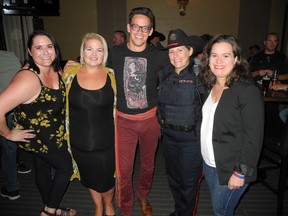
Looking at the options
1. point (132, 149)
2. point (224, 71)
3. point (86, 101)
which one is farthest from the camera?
point (132, 149)

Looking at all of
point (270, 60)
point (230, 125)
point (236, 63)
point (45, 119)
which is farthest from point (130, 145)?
point (270, 60)

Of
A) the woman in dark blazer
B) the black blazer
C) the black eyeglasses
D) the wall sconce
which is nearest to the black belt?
the woman in dark blazer

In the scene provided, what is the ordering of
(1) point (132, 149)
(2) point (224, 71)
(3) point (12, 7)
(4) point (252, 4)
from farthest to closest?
(4) point (252, 4), (3) point (12, 7), (1) point (132, 149), (2) point (224, 71)

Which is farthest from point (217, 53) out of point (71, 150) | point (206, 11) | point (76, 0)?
point (76, 0)

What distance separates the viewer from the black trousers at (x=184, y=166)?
1.80 metres

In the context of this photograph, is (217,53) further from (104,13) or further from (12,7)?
(104,13)

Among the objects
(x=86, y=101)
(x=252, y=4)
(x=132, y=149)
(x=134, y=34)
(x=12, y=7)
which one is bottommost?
(x=132, y=149)

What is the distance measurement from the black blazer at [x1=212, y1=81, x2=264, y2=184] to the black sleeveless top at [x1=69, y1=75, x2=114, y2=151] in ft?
2.86

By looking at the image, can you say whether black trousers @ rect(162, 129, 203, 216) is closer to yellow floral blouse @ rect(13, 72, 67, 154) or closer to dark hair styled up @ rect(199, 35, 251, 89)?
dark hair styled up @ rect(199, 35, 251, 89)

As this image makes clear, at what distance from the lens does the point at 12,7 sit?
3.82 meters

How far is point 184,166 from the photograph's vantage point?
185 centimetres

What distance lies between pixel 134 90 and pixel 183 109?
1.65ft

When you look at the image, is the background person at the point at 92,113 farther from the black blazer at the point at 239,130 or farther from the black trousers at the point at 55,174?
the black blazer at the point at 239,130

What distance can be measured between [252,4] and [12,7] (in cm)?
571
